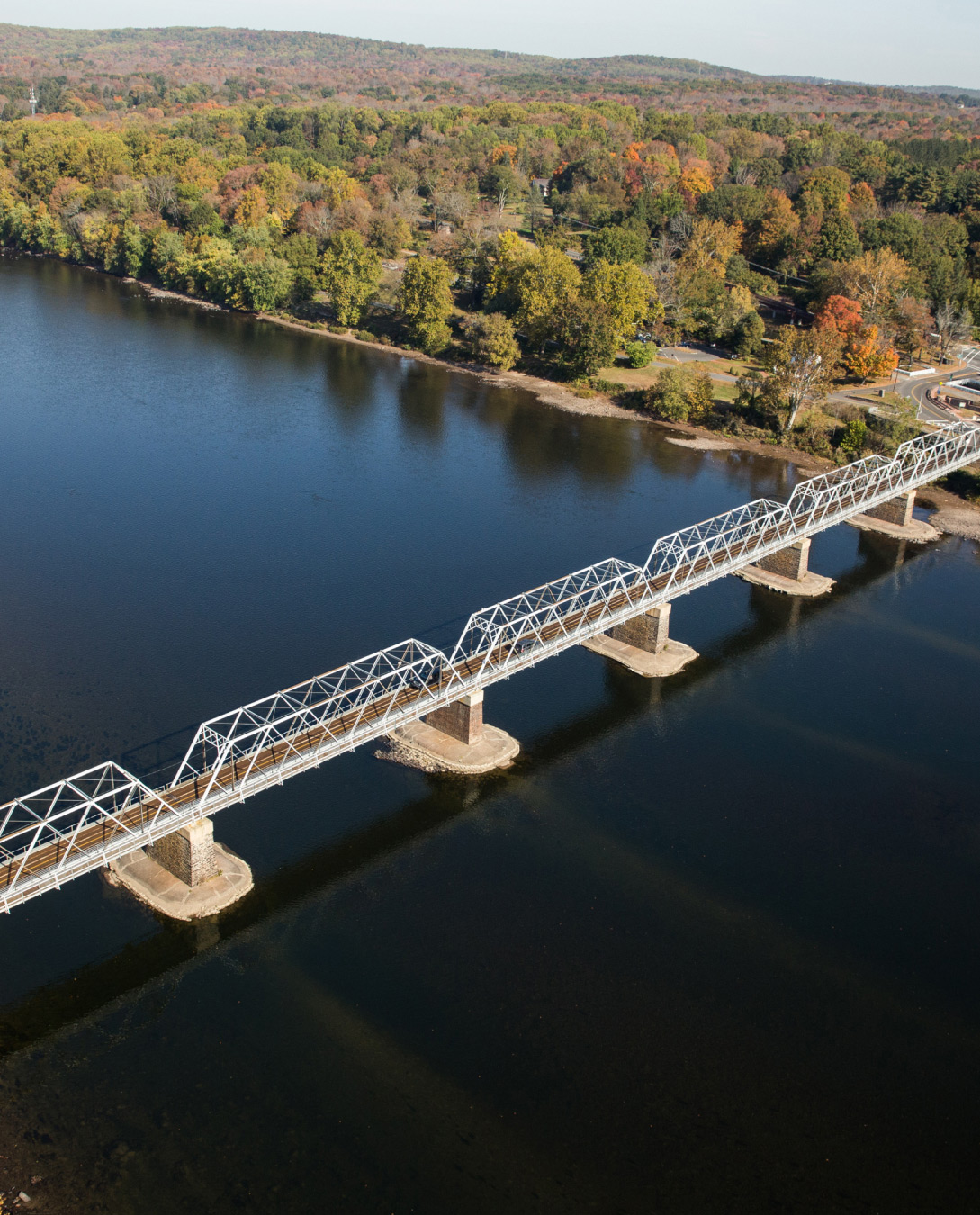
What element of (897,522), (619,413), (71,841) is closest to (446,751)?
(71,841)

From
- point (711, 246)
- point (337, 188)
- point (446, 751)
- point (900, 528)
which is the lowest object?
point (446, 751)

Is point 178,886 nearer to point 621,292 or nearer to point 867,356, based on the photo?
point 621,292

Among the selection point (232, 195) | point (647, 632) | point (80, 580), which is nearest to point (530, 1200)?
point (647, 632)

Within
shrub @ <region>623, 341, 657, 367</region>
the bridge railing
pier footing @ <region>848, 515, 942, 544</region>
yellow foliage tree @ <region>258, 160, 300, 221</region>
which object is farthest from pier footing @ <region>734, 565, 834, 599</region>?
yellow foliage tree @ <region>258, 160, 300, 221</region>

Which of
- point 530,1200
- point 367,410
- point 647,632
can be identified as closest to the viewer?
point 530,1200

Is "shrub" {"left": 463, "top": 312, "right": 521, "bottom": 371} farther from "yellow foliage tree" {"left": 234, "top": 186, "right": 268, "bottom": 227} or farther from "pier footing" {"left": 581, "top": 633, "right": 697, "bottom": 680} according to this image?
"pier footing" {"left": 581, "top": 633, "right": 697, "bottom": 680}

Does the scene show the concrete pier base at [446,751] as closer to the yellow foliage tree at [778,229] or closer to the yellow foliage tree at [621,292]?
the yellow foliage tree at [621,292]

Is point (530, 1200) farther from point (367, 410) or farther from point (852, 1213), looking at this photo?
point (367, 410)
